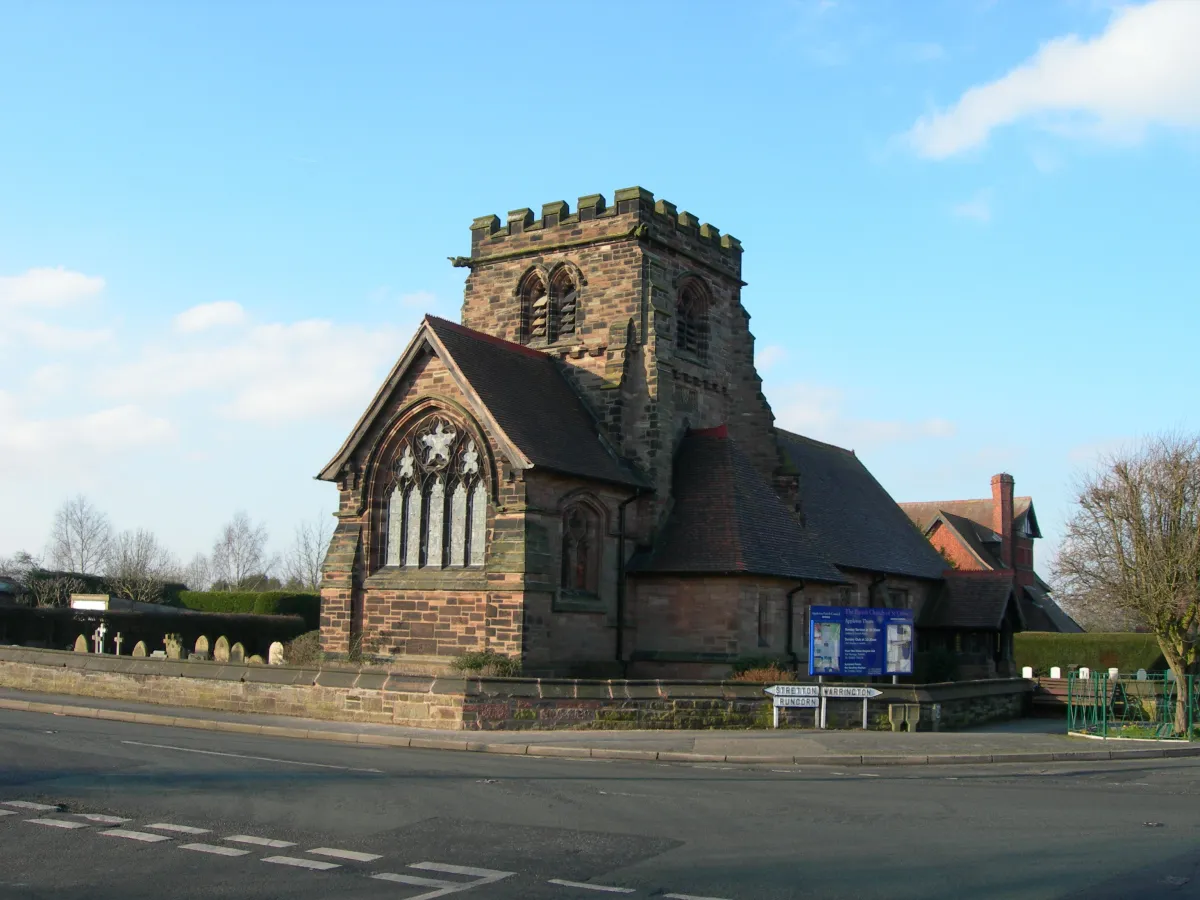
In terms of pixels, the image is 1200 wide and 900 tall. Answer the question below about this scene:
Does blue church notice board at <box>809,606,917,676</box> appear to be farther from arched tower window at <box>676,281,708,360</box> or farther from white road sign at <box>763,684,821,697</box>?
arched tower window at <box>676,281,708,360</box>

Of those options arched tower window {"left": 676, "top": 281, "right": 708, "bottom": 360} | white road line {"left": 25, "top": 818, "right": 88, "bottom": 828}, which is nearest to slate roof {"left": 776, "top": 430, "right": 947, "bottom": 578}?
arched tower window {"left": 676, "top": 281, "right": 708, "bottom": 360}

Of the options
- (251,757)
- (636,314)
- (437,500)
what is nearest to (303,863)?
(251,757)

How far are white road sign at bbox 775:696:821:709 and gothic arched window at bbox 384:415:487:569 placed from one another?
24.9 feet

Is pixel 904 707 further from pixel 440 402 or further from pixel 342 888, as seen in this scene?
pixel 342 888

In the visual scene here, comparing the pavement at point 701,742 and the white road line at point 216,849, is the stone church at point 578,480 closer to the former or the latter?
the pavement at point 701,742

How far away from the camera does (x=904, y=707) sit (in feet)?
76.3

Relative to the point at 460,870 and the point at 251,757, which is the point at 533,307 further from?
the point at 460,870

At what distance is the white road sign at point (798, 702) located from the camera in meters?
22.5

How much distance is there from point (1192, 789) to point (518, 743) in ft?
32.3

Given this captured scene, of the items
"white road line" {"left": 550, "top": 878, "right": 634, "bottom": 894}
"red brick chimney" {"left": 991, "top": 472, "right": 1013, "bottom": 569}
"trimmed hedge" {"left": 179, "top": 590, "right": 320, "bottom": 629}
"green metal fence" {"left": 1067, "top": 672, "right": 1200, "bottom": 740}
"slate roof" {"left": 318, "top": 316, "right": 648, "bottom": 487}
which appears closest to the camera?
"white road line" {"left": 550, "top": 878, "right": 634, "bottom": 894}

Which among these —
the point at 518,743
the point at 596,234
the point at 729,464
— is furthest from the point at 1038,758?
the point at 596,234

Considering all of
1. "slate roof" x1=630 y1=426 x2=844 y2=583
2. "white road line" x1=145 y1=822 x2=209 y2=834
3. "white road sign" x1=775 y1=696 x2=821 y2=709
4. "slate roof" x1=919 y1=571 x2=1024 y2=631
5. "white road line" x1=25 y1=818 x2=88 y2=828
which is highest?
"slate roof" x1=630 y1=426 x2=844 y2=583

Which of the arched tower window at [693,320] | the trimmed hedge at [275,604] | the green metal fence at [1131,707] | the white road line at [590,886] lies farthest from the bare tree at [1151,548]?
the trimmed hedge at [275,604]

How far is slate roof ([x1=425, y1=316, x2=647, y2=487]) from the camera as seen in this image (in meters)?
26.5
